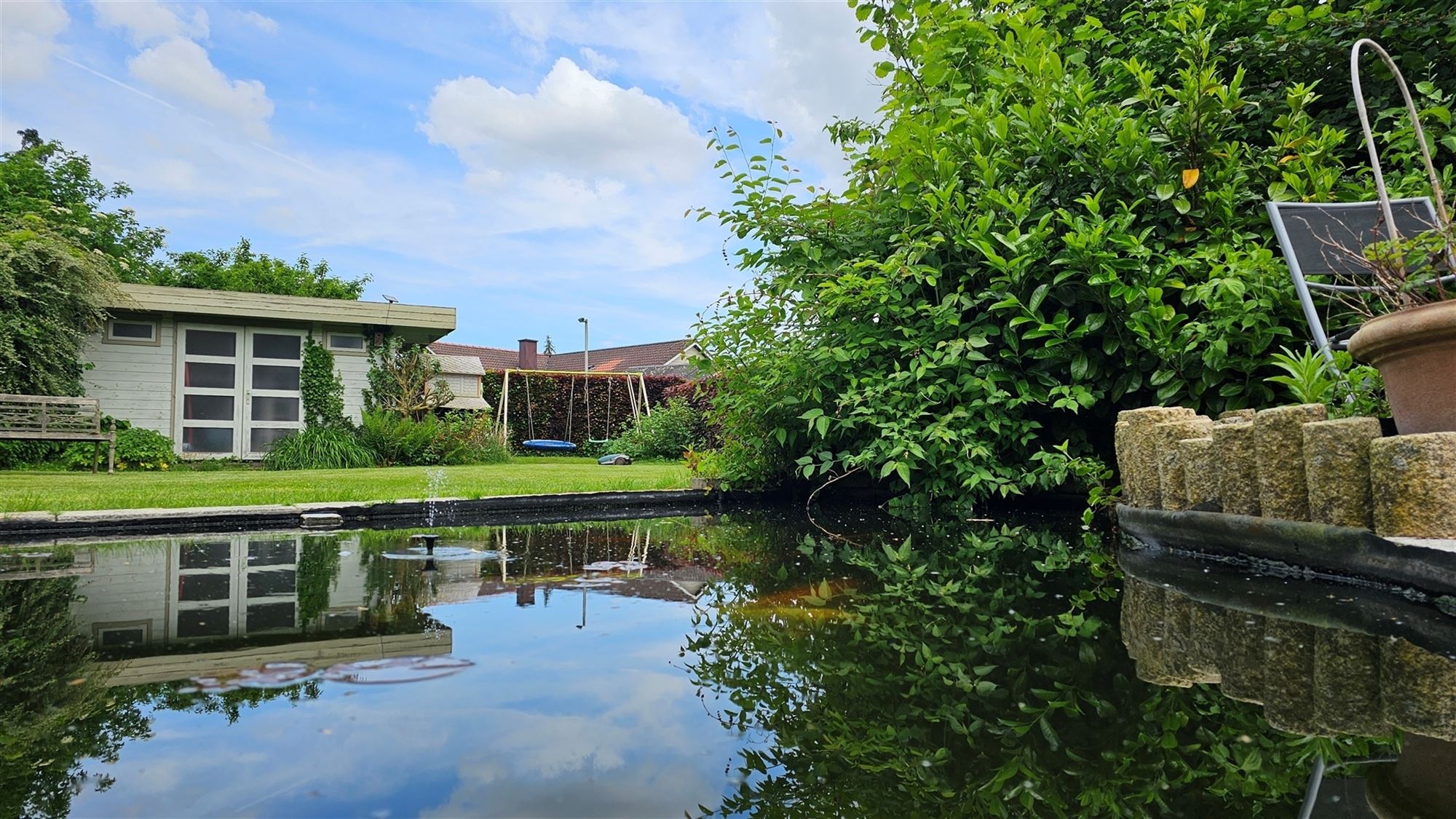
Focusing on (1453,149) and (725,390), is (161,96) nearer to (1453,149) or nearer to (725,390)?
(725,390)

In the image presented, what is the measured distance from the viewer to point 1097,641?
1952 millimetres

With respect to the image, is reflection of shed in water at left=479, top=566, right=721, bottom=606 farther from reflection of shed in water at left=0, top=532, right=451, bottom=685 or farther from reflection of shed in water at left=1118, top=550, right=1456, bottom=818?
reflection of shed in water at left=1118, top=550, right=1456, bottom=818

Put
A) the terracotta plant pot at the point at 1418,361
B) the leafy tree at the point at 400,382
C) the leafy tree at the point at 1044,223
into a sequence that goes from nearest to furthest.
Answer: the terracotta plant pot at the point at 1418,361 < the leafy tree at the point at 1044,223 < the leafy tree at the point at 400,382

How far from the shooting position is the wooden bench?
28.4 ft

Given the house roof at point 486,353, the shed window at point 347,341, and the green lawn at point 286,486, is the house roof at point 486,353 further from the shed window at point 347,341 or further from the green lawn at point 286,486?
the green lawn at point 286,486

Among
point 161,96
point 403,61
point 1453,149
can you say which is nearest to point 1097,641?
point 1453,149

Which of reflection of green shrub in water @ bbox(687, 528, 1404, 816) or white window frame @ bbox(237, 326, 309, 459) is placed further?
white window frame @ bbox(237, 326, 309, 459)

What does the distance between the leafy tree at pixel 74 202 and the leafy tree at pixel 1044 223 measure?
1557 centimetres

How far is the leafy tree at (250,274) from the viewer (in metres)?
26.6

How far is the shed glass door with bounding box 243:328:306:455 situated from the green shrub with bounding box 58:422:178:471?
41.8 inches

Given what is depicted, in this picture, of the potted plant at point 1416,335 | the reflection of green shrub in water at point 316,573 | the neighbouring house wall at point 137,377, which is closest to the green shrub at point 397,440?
the neighbouring house wall at point 137,377

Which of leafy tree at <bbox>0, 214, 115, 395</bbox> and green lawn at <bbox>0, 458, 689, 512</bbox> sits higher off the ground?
leafy tree at <bbox>0, 214, 115, 395</bbox>

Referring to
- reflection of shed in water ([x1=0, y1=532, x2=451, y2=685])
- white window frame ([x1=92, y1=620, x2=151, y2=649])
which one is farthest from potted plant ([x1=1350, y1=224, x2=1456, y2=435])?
white window frame ([x1=92, y1=620, x2=151, y2=649])

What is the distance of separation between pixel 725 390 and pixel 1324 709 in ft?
17.5
